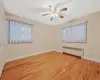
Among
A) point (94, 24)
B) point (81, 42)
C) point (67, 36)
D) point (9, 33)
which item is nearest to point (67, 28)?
point (67, 36)

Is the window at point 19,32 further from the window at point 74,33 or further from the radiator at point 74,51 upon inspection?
the radiator at point 74,51

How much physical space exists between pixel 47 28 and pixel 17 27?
7.48 feet

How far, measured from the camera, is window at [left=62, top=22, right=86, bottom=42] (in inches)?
136

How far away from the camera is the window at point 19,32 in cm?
316

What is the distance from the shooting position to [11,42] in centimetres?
315

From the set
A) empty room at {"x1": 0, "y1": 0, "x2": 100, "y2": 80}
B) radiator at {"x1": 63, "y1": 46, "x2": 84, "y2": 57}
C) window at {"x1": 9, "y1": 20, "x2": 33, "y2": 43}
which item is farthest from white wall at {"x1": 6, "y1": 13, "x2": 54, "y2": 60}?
radiator at {"x1": 63, "y1": 46, "x2": 84, "y2": 57}

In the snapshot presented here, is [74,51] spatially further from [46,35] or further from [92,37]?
[46,35]

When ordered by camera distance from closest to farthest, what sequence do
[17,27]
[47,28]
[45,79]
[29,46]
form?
[45,79], [17,27], [29,46], [47,28]

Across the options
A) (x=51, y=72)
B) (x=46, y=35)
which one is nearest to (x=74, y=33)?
(x=46, y=35)

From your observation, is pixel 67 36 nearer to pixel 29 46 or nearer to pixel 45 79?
pixel 29 46

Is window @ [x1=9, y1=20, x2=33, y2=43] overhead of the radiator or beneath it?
overhead

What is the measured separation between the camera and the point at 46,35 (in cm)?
508

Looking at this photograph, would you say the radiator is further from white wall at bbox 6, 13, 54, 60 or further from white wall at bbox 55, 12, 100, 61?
white wall at bbox 6, 13, 54, 60

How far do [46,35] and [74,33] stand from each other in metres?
2.02
